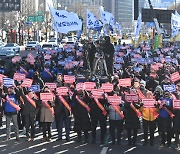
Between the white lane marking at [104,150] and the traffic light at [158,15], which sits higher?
the traffic light at [158,15]

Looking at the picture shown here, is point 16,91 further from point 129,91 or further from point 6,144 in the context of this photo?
point 129,91

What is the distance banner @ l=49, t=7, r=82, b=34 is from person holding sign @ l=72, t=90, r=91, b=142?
10.0 metres

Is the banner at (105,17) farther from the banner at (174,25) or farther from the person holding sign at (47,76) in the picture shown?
the person holding sign at (47,76)

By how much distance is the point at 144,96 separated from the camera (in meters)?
12.6

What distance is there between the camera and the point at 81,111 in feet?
40.1

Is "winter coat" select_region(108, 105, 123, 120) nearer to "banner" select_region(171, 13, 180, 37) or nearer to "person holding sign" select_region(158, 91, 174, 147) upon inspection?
"person holding sign" select_region(158, 91, 174, 147)

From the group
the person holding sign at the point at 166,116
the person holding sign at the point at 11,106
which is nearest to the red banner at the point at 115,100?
the person holding sign at the point at 166,116

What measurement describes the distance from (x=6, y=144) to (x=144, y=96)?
404 centimetres

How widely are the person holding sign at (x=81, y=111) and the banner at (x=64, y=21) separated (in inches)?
394

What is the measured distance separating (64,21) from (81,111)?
34.6 ft

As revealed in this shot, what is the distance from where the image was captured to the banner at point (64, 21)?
21.9 metres

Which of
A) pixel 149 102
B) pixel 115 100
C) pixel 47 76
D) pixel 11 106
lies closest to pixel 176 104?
pixel 149 102

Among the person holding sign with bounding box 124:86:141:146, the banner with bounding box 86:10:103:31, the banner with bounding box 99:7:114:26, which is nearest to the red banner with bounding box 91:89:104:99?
the person holding sign with bounding box 124:86:141:146

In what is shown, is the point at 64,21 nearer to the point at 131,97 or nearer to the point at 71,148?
the point at 131,97
